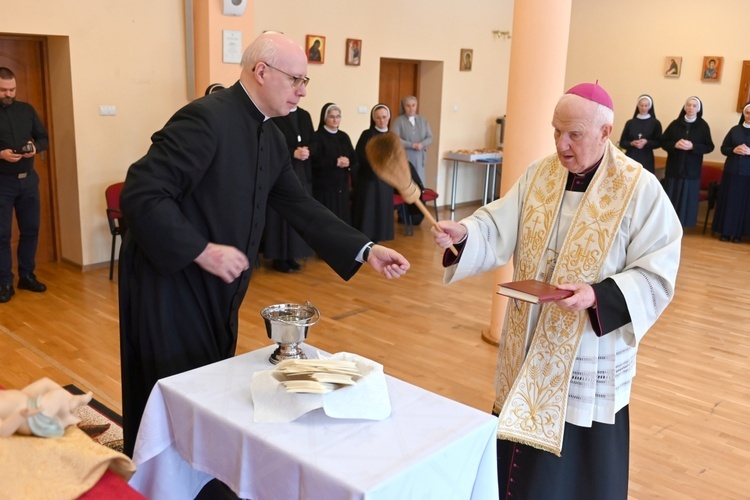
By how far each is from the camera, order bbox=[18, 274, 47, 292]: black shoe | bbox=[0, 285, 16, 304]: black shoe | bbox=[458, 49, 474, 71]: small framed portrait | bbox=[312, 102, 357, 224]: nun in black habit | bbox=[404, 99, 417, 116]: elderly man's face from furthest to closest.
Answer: bbox=[458, 49, 474, 71]: small framed portrait → bbox=[404, 99, 417, 116]: elderly man's face → bbox=[312, 102, 357, 224]: nun in black habit → bbox=[18, 274, 47, 292]: black shoe → bbox=[0, 285, 16, 304]: black shoe

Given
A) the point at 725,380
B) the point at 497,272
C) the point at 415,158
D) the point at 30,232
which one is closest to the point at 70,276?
the point at 30,232

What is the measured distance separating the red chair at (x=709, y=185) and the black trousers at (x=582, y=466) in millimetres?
8407

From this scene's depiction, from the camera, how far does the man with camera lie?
240 inches

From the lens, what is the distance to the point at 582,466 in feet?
9.33

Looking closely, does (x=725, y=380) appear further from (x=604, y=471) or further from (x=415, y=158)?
(x=415, y=158)

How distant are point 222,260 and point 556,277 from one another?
1.20 meters

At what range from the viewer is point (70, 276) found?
7105 millimetres

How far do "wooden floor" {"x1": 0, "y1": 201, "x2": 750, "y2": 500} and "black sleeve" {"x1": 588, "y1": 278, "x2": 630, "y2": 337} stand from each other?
1.41 metres

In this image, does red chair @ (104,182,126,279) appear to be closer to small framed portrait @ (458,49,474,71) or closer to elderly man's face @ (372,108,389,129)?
elderly man's face @ (372,108,389,129)

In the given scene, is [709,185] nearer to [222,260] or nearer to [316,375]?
[222,260]

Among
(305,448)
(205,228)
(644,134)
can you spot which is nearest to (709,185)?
(644,134)

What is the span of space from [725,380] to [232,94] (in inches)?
155

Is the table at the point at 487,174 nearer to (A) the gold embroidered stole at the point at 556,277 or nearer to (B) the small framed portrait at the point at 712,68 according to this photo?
(B) the small framed portrait at the point at 712,68

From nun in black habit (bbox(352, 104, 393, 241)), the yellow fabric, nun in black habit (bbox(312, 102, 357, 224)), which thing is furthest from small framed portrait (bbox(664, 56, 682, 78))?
the yellow fabric
